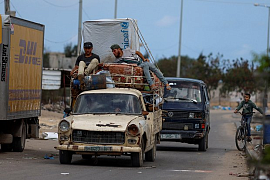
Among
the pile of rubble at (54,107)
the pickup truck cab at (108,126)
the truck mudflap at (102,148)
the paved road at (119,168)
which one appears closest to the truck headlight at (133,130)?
the pickup truck cab at (108,126)

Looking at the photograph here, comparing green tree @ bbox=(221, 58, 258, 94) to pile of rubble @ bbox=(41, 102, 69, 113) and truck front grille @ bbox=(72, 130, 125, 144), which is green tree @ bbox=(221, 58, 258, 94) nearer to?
pile of rubble @ bbox=(41, 102, 69, 113)

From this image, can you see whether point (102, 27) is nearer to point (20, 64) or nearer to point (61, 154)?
point (20, 64)

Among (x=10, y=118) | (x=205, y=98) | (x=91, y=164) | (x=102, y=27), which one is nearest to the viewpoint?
(x=91, y=164)

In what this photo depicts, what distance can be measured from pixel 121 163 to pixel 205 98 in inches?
254

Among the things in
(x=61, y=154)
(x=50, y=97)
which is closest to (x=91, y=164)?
(x=61, y=154)

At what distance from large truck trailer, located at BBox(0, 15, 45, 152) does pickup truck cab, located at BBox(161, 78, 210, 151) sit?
164 inches

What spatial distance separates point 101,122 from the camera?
12867 millimetres

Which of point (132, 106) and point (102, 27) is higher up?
point (102, 27)

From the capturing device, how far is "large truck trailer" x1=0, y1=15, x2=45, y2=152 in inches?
587

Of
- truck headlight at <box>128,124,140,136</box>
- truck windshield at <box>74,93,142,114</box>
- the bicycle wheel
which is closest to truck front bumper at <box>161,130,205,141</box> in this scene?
the bicycle wheel

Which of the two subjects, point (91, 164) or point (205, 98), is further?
point (205, 98)

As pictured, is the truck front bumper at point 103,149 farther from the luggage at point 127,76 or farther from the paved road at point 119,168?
the luggage at point 127,76

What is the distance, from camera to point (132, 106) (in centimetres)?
1391

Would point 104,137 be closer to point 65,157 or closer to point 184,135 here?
point 65,157
